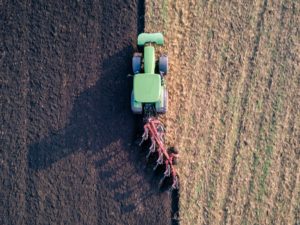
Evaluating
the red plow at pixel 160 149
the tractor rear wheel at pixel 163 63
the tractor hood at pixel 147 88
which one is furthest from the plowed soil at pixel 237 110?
the tractor hood at pixel 147 88

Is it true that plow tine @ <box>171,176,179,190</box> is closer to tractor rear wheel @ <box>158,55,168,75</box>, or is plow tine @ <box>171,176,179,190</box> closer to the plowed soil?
the plowed soil

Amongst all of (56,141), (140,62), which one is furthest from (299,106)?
(56,141)

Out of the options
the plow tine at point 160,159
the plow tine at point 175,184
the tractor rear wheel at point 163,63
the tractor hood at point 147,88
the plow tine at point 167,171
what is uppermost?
the tractor rear wheel at point 163,63

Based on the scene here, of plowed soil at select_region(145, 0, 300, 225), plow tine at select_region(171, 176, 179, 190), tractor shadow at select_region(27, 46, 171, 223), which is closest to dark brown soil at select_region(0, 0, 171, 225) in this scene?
tractor shadow at select_region(27, 46, 171, 223)

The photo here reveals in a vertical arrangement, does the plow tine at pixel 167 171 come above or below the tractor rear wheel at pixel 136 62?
below

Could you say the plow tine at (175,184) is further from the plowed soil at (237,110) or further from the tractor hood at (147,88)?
the tractor hood at (147,88)

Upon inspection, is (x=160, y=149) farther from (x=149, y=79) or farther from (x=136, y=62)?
(x=136, y=62)
